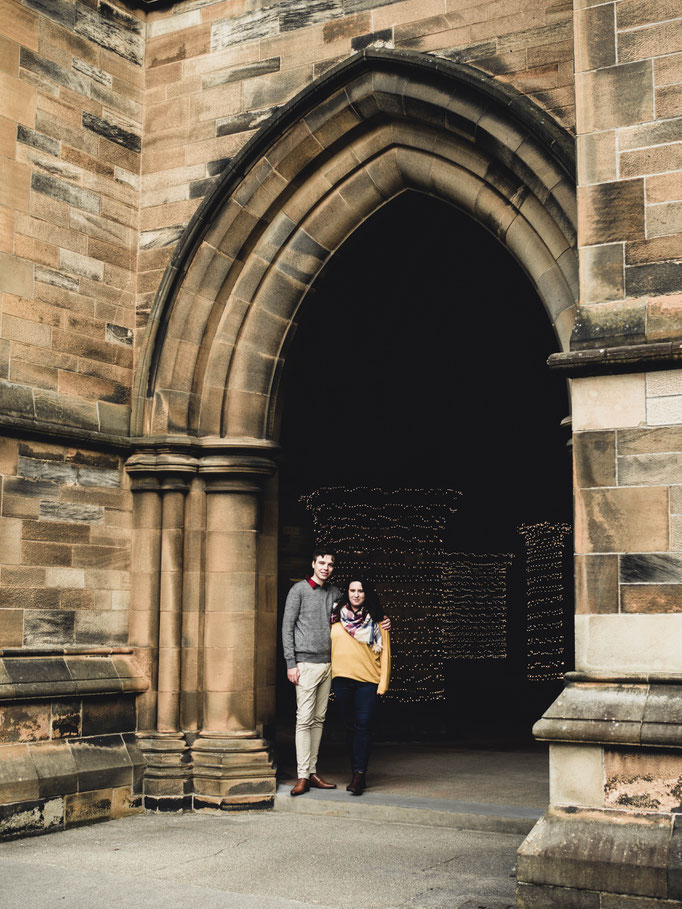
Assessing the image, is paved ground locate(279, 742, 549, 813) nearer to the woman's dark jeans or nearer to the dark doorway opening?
the woman's dark jeans

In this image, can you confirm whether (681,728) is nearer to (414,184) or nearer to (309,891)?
(309,891)

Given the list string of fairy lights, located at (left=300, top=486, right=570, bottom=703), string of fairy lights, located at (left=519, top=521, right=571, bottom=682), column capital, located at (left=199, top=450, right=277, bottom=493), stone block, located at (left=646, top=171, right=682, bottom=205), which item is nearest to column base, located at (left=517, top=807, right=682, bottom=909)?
stone block, located at (left=646, top=171, right=682, bottom=205)

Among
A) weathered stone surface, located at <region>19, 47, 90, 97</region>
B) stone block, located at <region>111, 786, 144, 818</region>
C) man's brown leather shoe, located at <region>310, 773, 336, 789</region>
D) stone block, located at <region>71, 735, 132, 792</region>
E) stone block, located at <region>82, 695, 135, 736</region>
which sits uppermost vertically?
weathered stone surface, located at <region>19, 47, 90, 97</region>

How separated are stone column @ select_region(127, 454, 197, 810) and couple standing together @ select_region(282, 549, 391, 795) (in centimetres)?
66

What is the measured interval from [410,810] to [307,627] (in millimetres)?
1221

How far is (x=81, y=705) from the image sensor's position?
625 centimetres

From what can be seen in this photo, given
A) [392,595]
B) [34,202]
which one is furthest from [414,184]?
[392,595]

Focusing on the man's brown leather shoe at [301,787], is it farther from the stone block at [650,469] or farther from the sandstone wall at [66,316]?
the stone block at [650,469]

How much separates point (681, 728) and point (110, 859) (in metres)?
2.68

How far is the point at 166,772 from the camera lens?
252 inches

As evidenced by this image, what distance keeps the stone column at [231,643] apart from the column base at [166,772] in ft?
0.20

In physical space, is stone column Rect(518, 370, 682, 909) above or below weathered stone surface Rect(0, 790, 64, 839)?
above

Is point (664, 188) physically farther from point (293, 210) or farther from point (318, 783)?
point (318, 783)

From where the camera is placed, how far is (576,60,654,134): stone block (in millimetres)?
4406
